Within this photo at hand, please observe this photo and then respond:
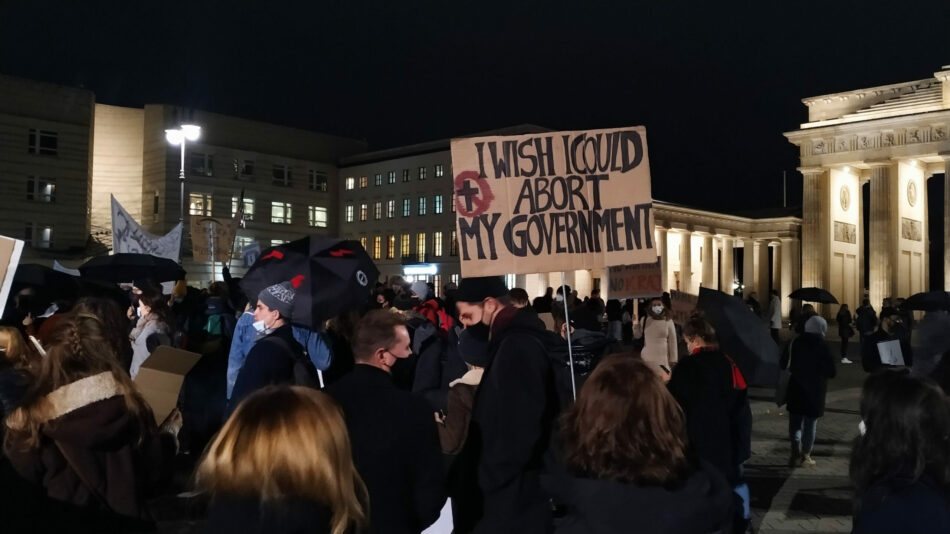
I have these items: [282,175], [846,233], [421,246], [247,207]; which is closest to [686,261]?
[846,233]

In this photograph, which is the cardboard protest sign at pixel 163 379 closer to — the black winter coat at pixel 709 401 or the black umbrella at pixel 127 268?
the black winter coat at pixel 709 401

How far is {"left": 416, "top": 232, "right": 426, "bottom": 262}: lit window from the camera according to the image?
6462 centimetres

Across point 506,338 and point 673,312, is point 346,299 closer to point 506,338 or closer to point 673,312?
point 506,338

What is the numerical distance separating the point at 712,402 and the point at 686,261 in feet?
199

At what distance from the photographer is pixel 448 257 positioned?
6241 centimetres

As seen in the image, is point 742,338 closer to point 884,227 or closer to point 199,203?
point 884,227

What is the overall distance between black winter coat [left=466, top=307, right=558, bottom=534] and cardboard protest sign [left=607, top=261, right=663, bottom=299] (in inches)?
335

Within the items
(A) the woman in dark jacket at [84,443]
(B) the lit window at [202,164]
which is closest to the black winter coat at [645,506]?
(A) the woman in dark jacket at [84,443]

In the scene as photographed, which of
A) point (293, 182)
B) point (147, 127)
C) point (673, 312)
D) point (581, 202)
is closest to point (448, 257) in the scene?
point (293, 182)

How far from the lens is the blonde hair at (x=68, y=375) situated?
3932 millimetres

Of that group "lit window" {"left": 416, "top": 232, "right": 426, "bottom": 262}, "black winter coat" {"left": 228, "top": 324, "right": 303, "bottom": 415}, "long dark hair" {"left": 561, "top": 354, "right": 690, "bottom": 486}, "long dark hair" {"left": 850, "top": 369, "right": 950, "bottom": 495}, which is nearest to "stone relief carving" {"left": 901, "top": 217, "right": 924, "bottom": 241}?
"lit window" {"left": 416, "top": 232, "right": 426, "bottom": 262}

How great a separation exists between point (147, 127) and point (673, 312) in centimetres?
5233

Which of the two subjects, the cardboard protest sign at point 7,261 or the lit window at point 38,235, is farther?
the lit window at point 38,235

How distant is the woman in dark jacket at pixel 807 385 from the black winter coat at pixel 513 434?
22.2 feet
